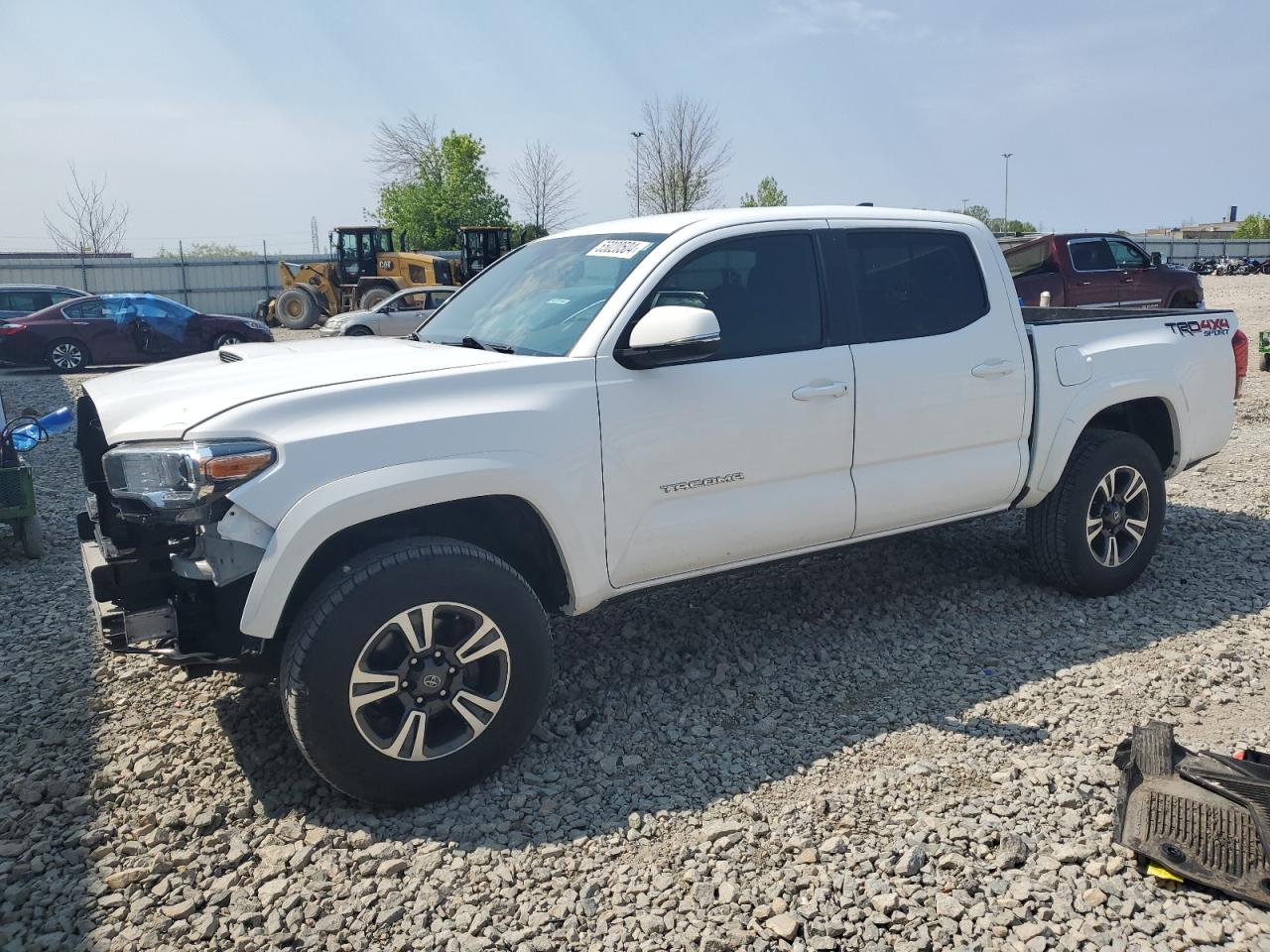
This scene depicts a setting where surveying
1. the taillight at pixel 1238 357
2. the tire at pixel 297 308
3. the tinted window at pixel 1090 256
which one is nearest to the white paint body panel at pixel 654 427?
the taillight at pixel 1238 357

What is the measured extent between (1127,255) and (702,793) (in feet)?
50.0

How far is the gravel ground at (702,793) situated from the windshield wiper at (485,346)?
56.5 inches

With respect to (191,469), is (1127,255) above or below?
above

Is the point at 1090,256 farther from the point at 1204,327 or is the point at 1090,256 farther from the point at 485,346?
the point at 485,346

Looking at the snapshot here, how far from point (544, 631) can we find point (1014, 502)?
8.26ft

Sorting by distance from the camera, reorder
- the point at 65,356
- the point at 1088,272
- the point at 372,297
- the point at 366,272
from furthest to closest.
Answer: the point at 366,272 < the point at 372,297 < the point at 65,356 < the point at 1088,272

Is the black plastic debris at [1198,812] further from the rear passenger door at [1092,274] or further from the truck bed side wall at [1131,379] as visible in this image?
the rear passenger door at [1092,274]

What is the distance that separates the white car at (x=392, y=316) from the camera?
1739 cm

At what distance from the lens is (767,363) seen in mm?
3824

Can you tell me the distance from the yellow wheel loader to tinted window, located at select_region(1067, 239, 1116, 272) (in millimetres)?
15817

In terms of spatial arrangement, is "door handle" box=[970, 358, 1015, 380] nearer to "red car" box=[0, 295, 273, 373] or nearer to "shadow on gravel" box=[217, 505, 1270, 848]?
"shadow on gravel" box=[217, 505, 1270, 848]

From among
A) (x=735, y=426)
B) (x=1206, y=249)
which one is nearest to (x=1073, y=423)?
(x=735, y=426)

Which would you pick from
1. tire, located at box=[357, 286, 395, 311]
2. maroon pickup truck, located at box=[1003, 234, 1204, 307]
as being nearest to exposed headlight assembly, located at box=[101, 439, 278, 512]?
maroon pickup truck, located at box=[1003, 234, 1204, 307]

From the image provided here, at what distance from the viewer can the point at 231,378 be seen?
3.43m
